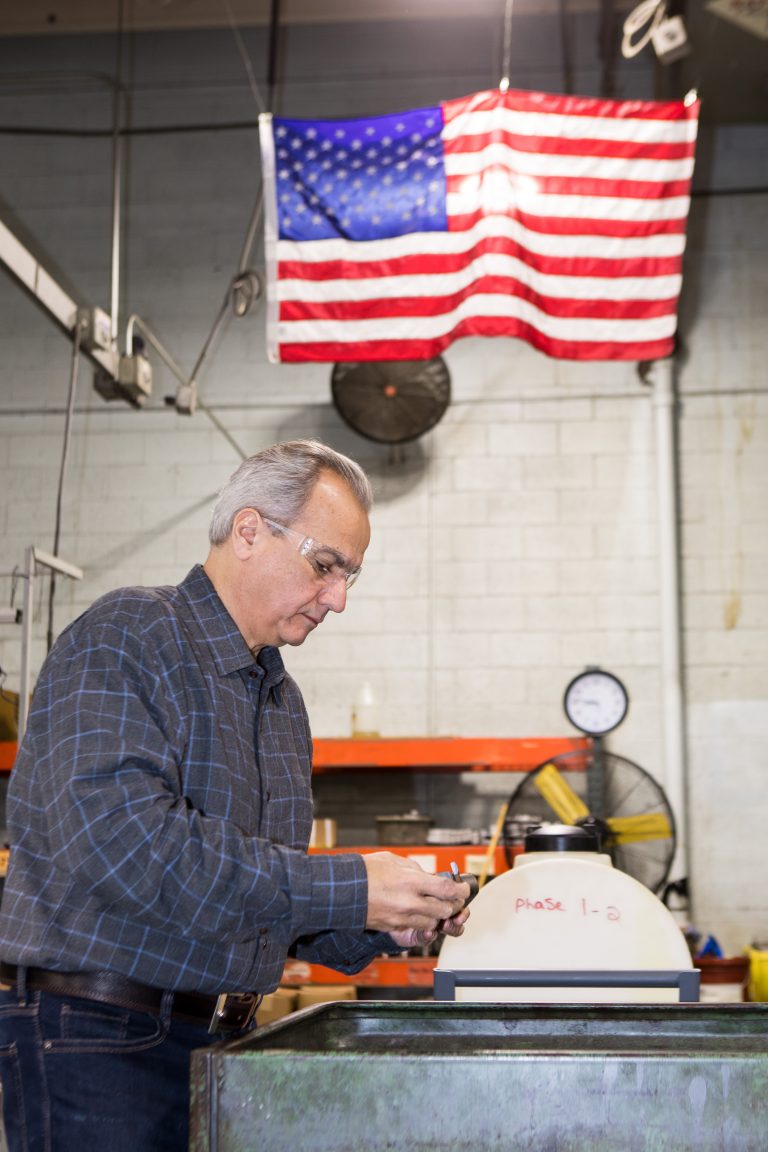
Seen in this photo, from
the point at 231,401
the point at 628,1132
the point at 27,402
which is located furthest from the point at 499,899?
the point at 27,402

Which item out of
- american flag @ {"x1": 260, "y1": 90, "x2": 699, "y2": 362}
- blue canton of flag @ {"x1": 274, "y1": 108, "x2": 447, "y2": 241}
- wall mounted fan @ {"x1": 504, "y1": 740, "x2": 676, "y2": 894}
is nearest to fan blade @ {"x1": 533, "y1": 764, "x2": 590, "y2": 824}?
wall mounted fan @ {"x1": 504, "y1": 740, "x2": 676, "y2": 894}

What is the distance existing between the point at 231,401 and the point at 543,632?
6.57ft

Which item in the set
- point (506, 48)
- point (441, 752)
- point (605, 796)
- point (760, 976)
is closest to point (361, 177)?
point (441, 752)

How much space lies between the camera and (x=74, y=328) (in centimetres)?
517

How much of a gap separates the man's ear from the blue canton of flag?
3.09m

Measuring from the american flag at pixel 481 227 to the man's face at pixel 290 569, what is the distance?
2.92 metres

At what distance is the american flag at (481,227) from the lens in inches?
178

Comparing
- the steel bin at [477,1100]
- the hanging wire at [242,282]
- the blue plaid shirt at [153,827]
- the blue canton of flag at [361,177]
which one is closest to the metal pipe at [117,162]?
the hanging wire at [242,282]

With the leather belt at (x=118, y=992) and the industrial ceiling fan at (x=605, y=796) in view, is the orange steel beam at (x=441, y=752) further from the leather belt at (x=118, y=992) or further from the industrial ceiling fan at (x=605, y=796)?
the leather belt at (x=118, y=992)

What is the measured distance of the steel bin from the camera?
114cm

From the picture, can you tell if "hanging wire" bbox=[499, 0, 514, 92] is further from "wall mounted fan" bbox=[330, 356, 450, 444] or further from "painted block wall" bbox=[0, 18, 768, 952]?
"wall mounted fan" bbox=[330, 356, 450, 444]

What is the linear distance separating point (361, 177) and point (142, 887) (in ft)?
12.2

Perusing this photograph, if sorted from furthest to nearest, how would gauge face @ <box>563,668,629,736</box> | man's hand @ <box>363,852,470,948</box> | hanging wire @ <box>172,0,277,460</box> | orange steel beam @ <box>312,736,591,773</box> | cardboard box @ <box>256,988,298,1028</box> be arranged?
hanging wire @ <box>172,0,277,460</box> → gauge face @ <box>563,668,629,736</box> → orange steel beam @ <box>312,736,591,773</box> → cardboard box @ <box>256,988,298,1028</box> → man's hand @ <box>363,852,470,948</box>

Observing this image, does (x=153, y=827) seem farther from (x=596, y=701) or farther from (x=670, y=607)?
(x=670, y=607)
